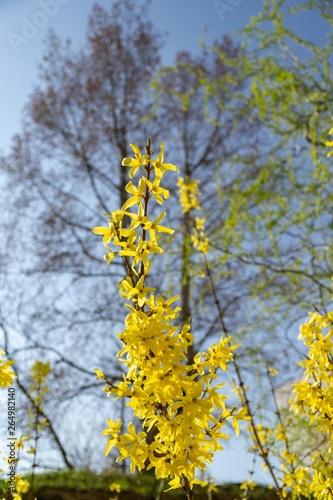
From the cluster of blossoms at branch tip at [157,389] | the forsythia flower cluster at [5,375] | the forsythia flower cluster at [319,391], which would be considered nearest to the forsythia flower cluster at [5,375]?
the forsythia flower cluster at [5,375]

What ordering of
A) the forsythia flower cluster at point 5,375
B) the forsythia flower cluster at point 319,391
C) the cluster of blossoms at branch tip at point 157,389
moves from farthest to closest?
the forsythia flower cluster at point 319,391 < the forsythia flower cluster at point 5,375 < the cluster of blossoms at branch tip at point 157,389

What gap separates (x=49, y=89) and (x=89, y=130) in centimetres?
97

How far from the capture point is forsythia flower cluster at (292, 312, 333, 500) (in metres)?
1.33

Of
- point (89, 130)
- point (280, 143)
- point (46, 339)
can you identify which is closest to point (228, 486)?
point (46, 339)

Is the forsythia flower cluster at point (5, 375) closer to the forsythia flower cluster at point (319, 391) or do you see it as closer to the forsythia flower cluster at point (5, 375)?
the forsythia flower cluster at point (5, 375)

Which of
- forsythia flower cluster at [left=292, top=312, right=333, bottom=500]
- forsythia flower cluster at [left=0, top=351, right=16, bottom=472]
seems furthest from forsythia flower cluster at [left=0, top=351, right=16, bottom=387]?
forsythia flower cluster at [left=292, top=312, right=333, bottom=500]

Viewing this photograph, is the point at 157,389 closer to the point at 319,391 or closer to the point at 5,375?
the point at 5,375

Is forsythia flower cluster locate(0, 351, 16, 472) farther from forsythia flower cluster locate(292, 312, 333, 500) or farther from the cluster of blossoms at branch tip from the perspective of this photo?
forsythia flower cluster locate(292, 312, 333, 500)

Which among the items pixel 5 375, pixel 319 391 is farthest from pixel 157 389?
pixel 319 391

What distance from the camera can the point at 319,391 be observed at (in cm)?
134

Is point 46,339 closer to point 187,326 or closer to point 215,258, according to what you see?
point 215,258

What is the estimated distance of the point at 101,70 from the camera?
8.09 metres

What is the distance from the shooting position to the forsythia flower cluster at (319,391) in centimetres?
133

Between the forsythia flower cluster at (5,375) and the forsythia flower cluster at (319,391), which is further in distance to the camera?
the forsythia flower cluster at (319,391)
